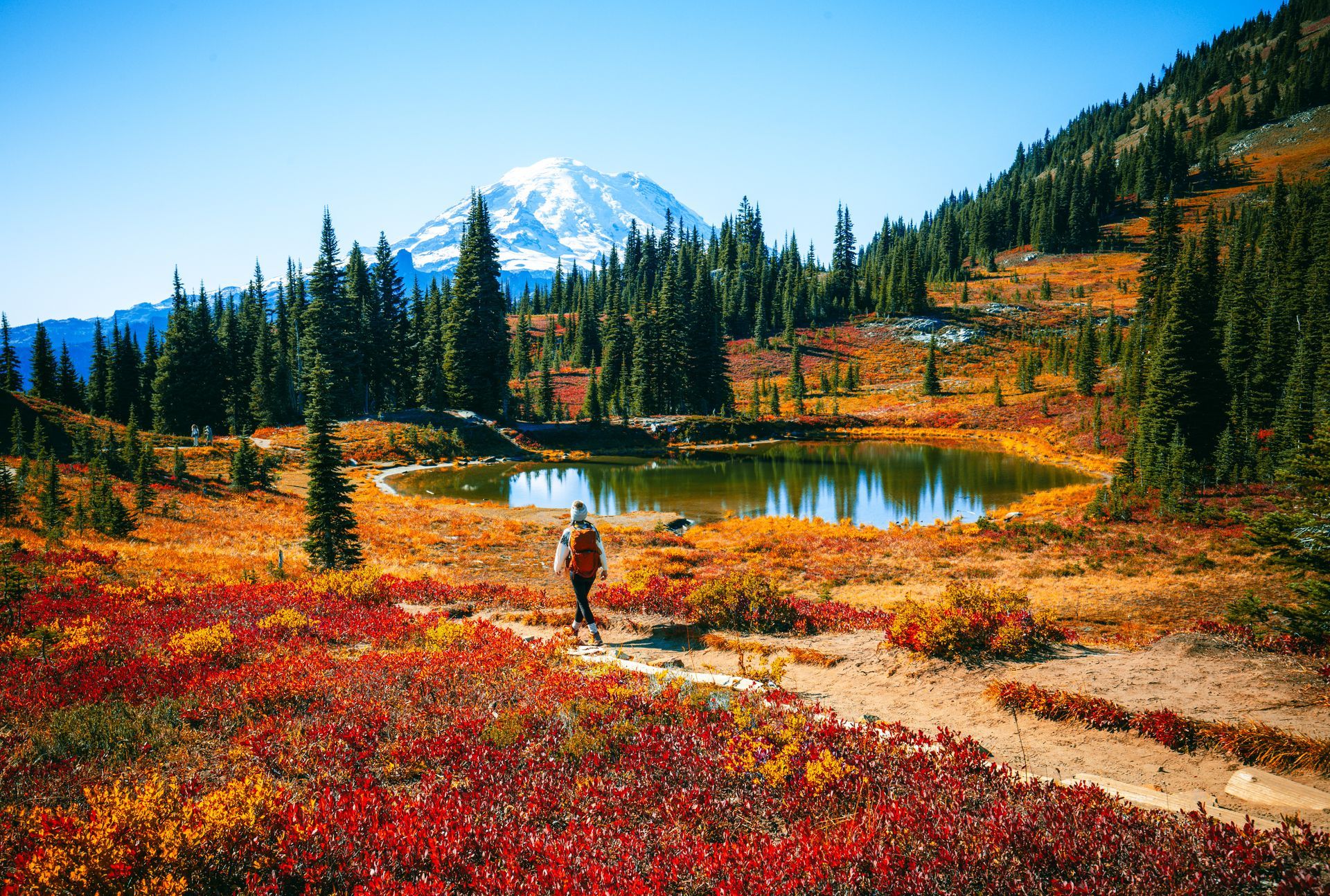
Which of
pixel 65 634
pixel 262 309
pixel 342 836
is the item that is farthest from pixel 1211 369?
pixel 262 309

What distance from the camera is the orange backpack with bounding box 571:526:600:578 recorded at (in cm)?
1156

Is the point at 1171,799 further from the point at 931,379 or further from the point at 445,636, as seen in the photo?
the point at 931,379

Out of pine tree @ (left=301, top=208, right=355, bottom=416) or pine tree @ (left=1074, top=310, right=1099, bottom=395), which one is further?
pine tree @ (left=1074, top=310, right=1099, bottom=395)

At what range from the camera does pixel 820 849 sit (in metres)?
4.73

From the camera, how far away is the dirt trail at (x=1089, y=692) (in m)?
6.32

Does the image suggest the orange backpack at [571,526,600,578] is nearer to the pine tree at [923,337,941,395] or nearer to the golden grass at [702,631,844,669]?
the golden grass at [702,631,844,669]

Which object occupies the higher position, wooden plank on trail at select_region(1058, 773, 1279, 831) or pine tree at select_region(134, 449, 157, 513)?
pine tree at select_region(134, 449, 157, 513)

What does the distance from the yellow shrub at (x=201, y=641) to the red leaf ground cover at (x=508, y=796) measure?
5 cm

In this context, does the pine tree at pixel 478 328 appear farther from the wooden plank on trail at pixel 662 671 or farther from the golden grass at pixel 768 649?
the wooden plank on trail at pixel 662 671

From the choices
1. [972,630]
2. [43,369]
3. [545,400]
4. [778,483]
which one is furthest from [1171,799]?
[43,369]

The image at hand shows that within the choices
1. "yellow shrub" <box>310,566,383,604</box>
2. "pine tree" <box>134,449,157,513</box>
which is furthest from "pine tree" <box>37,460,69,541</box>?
"yellow shrub" <box>310,566,383,604</box>

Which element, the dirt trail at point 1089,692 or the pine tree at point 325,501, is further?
the pine tree at point 325,501

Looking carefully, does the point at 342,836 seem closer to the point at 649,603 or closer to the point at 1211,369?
the point at 649,603

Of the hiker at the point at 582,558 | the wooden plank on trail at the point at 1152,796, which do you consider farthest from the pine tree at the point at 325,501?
the wooden plank on trail at the point at 1152,796
